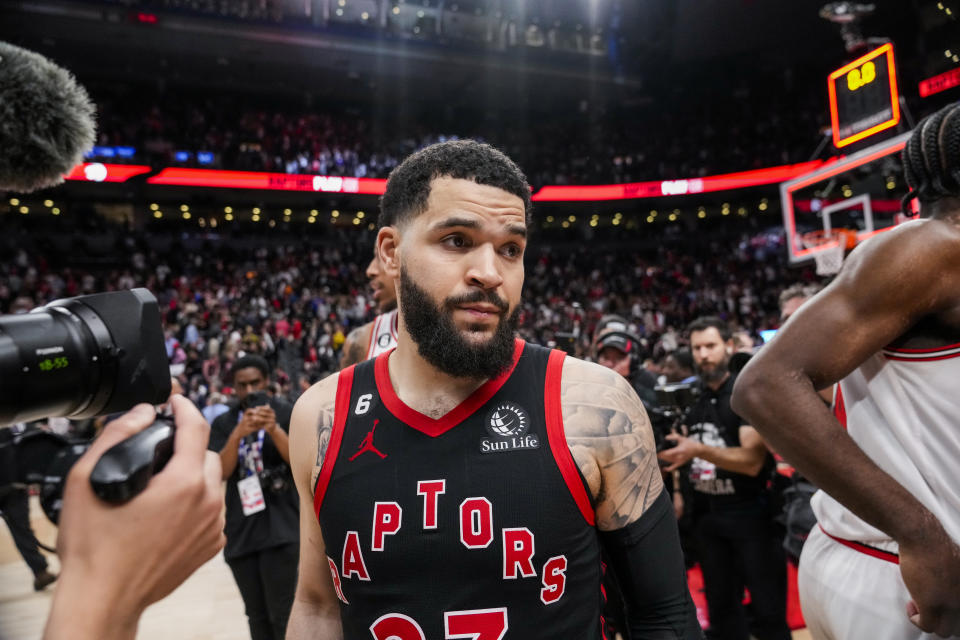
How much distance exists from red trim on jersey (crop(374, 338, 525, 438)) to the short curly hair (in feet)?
1.37

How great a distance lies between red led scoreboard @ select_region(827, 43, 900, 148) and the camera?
746 cm

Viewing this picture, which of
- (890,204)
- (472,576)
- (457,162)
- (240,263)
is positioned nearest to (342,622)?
(472,576)

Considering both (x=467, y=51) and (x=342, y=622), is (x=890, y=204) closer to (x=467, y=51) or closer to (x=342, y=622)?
(x=342, y=622)

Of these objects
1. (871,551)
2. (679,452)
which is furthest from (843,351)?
(679,452)

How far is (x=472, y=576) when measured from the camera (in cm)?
132

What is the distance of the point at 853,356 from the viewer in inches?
52.4

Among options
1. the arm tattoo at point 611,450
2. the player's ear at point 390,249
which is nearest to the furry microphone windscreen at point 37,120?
the player's ear at point 390,249

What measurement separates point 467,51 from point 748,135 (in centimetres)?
1115

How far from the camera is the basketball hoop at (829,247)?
7812mm

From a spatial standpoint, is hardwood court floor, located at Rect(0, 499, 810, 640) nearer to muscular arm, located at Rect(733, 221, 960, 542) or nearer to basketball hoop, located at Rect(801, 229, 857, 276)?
muscular arm, located at Rect(733, 221, 960, 542)

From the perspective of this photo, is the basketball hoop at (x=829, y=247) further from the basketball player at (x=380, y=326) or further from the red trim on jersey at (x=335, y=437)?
the red trim on jersey at (x=335, y=437)

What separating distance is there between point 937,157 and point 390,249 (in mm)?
1325

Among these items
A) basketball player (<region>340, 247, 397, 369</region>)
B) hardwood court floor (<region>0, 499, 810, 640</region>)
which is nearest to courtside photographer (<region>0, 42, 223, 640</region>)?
basketball player (<region>340, 247, 397, 369</region>)

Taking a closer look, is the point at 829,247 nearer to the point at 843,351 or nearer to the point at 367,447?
the point at 843,351
